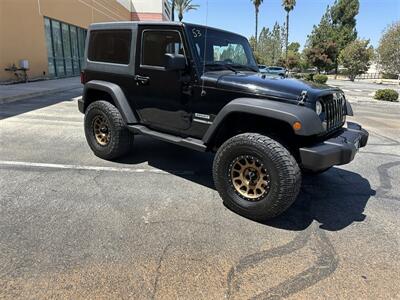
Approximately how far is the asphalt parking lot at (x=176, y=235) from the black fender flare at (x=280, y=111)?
106 centimetres

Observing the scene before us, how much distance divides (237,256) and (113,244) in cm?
112

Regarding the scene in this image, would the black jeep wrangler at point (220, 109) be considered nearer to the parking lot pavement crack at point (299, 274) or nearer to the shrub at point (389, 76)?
the parking lot pavement crack at point (299, 274)

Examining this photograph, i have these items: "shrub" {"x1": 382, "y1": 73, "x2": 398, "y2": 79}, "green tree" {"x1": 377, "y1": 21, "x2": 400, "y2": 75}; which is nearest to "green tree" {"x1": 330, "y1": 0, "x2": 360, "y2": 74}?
"shrub" {"x1": 382, "y1": 73, "x2": 398, "y2": 79}

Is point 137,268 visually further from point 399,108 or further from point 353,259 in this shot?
point 399,108

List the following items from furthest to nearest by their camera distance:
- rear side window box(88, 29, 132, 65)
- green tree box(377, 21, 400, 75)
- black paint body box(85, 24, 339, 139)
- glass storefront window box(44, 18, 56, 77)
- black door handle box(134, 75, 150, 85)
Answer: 1. green tree box(377, 21, 400, 75)
2. glass storefront window box(44, 18, 56, 77)
3. rear side window box(88, 29, 132, 65)
4. black door handle box(134, 75, 150, 85)
5. black paint body box(85, 24, 339, 139)

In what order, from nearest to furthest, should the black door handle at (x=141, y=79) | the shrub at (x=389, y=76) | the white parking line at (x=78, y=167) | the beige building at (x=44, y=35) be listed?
the black door handle at (x=141, y=79) < the white parking line at (x=78, y=167) < the beige building at (x=44, y=35) < the shrub at (x=389, y=76)

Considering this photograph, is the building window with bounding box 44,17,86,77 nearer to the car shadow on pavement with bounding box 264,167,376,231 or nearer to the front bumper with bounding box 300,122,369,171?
the car shadow on pavement with bounding box 264,167,376,231

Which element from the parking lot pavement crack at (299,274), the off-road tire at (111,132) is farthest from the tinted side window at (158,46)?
the parking lot pavement crack at (299,274)

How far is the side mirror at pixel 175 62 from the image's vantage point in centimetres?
381

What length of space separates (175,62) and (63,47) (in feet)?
63.8

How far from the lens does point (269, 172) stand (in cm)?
338

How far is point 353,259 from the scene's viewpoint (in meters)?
2.96

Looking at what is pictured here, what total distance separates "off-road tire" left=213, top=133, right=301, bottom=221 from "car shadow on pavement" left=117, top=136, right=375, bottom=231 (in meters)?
0.23

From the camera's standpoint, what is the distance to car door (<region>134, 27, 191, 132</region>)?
4203mm
